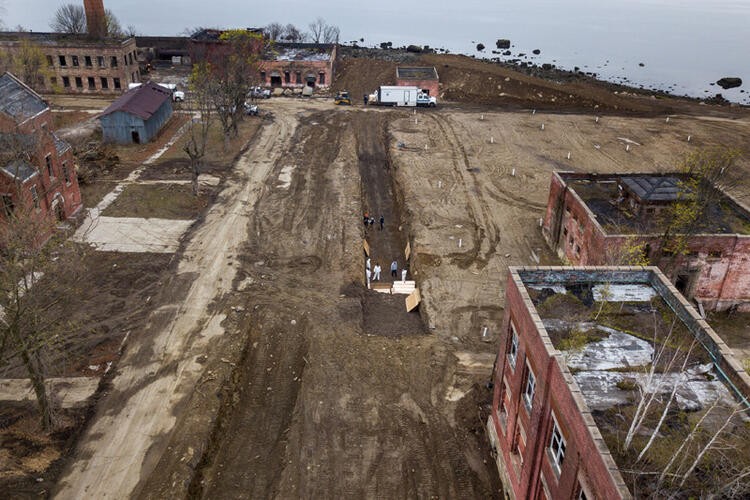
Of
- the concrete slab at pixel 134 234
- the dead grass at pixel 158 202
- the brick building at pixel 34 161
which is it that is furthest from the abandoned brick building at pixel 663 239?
the brick building at pixel 34 161

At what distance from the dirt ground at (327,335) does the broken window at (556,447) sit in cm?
577

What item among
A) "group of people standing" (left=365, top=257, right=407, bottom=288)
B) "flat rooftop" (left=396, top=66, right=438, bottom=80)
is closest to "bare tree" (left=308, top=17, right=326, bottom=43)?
"flat rooftop" (left=396, top=66, right=438, bottom=80)

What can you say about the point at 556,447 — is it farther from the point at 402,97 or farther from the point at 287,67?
the point at 287,67

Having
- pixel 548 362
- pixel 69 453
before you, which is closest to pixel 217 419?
pixel 69 453

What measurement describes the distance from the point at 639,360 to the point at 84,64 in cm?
8088

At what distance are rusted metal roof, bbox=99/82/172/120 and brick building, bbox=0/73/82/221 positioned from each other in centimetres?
1630

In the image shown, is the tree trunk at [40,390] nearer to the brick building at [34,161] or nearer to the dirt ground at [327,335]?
the dirt ground at [327,335]

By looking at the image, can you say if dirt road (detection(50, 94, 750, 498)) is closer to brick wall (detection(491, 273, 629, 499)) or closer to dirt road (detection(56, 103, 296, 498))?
dirt road (detection(56, 103, 296, 498))

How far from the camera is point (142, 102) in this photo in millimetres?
61000

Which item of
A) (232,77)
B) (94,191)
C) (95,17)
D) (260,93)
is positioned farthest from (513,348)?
(95,17)

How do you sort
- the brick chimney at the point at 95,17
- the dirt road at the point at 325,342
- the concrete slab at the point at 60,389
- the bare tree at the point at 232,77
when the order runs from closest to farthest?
the dirt road at the point at 325,342 → the concrete slab at the point at 60,389 → the bare tree at the point at 232,77 → the brick chimney at the point at 95,17

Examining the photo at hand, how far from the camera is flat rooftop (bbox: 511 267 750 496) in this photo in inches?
621

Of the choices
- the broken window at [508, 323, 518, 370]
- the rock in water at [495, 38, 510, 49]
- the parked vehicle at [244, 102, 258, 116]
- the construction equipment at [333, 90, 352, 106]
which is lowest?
the broken window at [508, 323, 518, 370]

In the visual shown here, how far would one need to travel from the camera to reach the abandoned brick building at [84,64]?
76.9 meters
